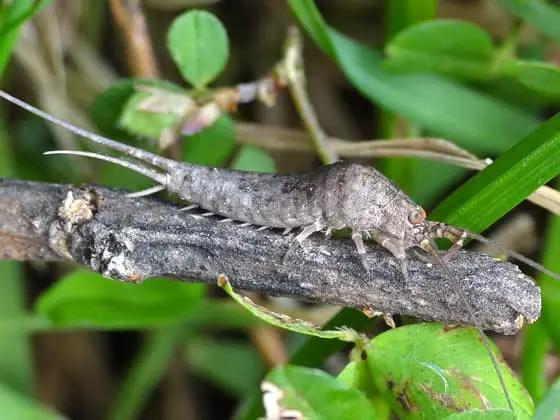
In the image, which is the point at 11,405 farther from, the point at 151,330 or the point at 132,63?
the point at 132,63

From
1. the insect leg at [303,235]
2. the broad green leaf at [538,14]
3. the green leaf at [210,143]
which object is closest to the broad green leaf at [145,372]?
the green leaf at [210,143]

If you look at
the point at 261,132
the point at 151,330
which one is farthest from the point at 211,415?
the point at 261,132

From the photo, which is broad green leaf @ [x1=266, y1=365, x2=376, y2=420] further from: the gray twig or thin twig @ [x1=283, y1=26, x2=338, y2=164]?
thin twig @ [x1=283, y1=26, x2=338, y2=164]

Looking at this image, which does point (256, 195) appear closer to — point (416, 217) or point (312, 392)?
point (416, 217)

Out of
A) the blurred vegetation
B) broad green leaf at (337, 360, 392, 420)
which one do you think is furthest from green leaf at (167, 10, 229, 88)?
broad green leaf at (337, 360, 392, 420)

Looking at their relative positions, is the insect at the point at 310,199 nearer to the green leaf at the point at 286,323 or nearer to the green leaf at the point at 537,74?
the green leaf at the point at 286,323
